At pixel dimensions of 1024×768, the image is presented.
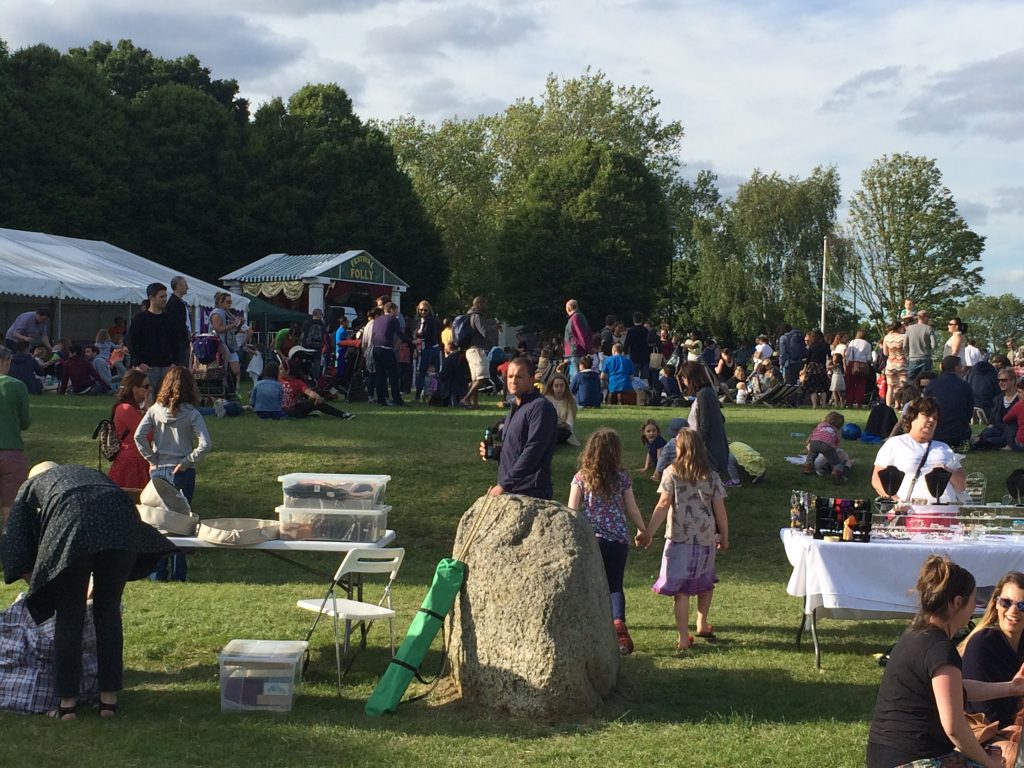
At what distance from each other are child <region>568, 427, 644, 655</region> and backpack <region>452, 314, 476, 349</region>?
11.6 meters

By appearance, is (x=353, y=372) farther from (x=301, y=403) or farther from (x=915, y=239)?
(x=915, y=239)

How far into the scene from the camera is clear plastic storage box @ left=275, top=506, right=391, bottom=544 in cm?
798

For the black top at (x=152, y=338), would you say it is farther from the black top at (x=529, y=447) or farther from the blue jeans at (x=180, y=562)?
the black top at (x=529, y=447)

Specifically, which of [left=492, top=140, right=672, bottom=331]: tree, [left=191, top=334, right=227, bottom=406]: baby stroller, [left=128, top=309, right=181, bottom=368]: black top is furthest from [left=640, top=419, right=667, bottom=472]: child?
[left=492, top=140, right=672, bottom=331]: tree

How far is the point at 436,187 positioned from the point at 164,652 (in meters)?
61.5

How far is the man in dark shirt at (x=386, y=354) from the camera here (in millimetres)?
19531

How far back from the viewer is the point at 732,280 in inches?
2557

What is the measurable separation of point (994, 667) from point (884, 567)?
7.26 feet

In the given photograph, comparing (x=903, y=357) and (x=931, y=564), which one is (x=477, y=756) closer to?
(x=931, y=564)

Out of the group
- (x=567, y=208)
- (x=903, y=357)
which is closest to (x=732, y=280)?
(x=567, y=208)

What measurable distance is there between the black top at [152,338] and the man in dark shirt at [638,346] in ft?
40.5

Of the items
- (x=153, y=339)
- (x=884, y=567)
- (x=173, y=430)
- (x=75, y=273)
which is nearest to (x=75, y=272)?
(x=75, y=273)

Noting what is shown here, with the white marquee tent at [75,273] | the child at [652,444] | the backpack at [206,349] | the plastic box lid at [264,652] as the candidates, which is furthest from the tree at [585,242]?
the plastic box lid at [264,652]

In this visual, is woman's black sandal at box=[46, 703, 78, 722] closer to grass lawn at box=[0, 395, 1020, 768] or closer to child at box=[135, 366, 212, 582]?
grass lawn at box=[0, 395, 1020, 768]
